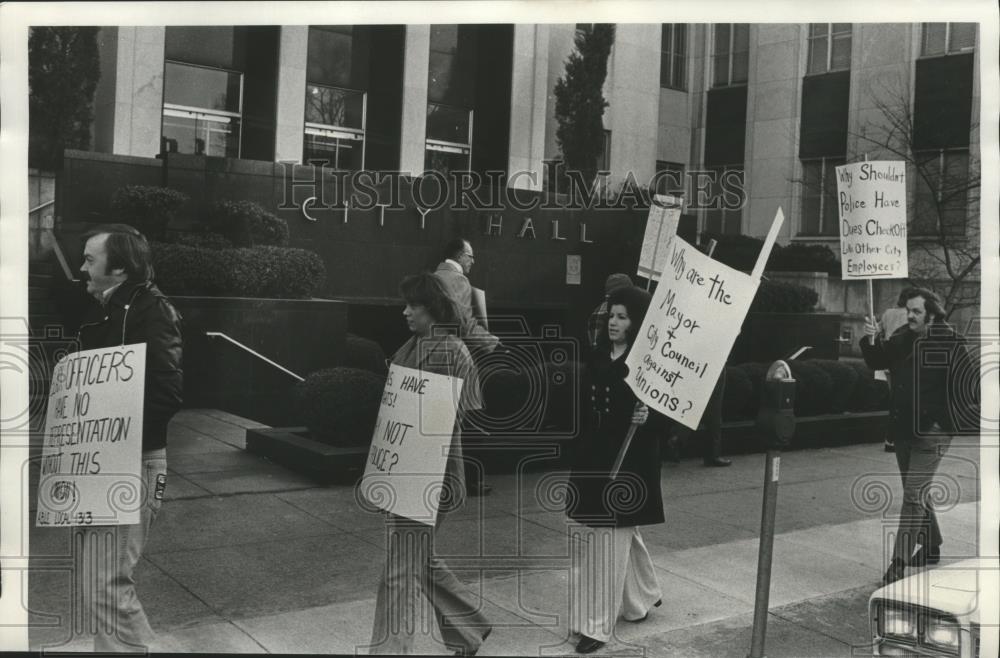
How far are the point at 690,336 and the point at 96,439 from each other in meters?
2.78

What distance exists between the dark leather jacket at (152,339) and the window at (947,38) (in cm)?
407

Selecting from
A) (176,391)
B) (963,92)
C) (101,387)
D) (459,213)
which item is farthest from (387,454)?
(963,92)

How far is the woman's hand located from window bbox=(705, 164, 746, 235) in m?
1.48

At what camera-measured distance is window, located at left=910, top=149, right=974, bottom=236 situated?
5.87m

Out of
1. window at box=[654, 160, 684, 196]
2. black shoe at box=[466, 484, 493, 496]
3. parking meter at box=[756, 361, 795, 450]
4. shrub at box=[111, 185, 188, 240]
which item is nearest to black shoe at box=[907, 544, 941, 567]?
parking meter at box=[756, 361, 795, 450]

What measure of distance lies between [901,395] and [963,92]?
182 cm

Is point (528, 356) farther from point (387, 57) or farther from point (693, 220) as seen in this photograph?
point (387, 57)

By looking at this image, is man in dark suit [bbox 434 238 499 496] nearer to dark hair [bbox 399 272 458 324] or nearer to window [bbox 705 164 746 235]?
dark hair [bbox 399 272 458 324]

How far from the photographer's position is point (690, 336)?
4879 mm

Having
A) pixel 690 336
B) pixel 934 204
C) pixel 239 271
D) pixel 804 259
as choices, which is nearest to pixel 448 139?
pixel 239 271

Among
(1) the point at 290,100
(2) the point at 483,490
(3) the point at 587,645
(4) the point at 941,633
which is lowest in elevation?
(3) the point at 587,645

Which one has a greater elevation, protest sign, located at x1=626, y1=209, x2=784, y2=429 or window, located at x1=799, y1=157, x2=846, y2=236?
window, located at x1=799, y1=157, x2=846, y2=236

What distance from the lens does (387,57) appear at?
226 inches

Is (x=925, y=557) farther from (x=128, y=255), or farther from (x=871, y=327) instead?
(x=128, y=255)
